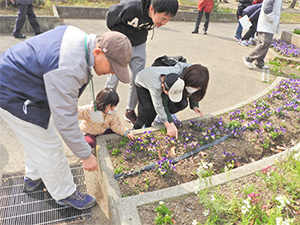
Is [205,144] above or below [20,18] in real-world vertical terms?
below

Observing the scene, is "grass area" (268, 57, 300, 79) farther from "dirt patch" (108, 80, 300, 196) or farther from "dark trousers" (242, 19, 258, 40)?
"dirt patch" (108, 80, 300, 196)

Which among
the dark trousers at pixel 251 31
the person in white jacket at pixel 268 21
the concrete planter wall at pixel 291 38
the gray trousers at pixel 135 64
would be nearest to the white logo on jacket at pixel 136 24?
the gray trousers at pixel 135 64

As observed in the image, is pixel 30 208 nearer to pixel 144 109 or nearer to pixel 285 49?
pixel 144 109

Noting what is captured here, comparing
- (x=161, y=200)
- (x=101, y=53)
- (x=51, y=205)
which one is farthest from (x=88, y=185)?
(x=101, y=53)

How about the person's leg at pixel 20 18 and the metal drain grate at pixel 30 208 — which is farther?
the person's leg at pixel 20 18

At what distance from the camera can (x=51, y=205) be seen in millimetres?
2561

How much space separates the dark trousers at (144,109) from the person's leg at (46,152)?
4.65ft

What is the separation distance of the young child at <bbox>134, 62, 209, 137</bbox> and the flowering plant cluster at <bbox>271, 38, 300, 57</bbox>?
5333 millimetres

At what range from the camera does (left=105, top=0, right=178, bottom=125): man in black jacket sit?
8.72 feet

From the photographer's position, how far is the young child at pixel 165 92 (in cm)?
282

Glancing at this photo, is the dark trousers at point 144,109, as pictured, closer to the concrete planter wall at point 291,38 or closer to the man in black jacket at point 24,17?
the man in black jacket at point 24,17

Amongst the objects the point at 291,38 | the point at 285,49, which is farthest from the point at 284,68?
the point at 291,38

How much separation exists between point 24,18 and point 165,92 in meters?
5.37

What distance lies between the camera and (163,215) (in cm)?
218
